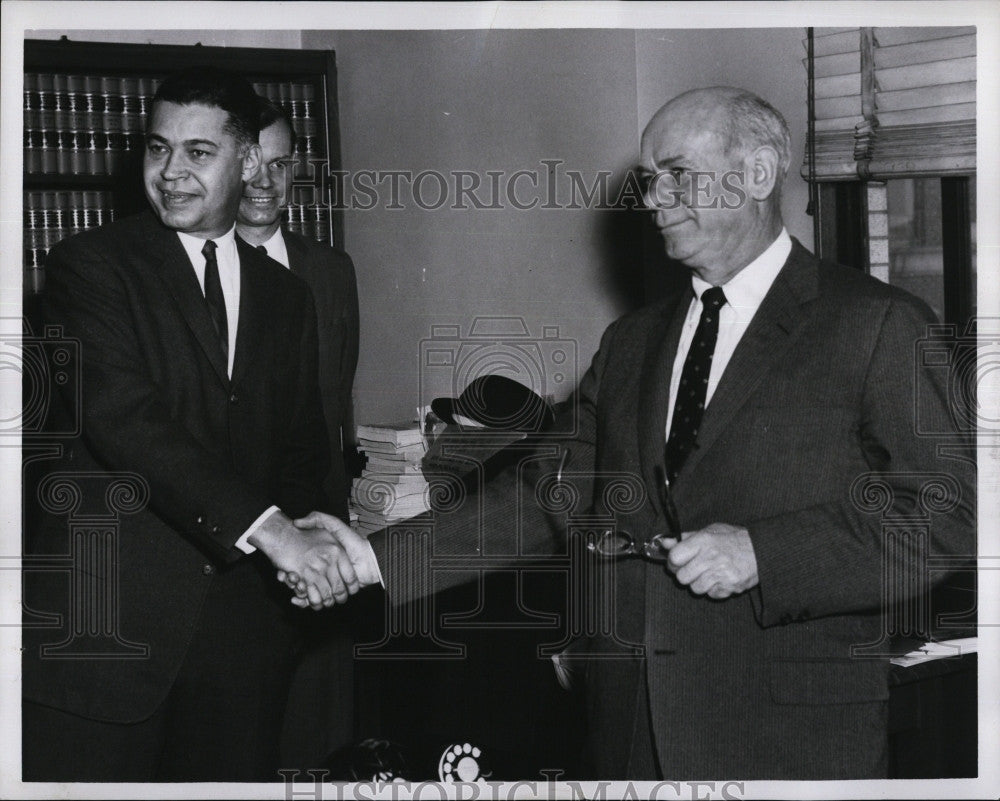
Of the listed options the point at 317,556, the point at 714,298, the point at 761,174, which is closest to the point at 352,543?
the point at 317,556

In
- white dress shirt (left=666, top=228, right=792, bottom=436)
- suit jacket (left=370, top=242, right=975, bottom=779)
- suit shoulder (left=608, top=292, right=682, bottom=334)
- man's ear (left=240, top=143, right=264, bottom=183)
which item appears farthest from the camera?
man's ear (left=240, top=143, right=264, bottom=183)

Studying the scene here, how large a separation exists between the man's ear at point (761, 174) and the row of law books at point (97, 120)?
3.04ft

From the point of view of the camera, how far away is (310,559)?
7.43 feet

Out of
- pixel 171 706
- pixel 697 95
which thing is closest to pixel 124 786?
pixel 171 706

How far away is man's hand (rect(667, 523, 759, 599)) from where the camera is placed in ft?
→ 6.42

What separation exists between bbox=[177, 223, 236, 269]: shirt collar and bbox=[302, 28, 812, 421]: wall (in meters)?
0.26

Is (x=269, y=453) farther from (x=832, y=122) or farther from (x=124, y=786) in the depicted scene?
(x=832, y=122)

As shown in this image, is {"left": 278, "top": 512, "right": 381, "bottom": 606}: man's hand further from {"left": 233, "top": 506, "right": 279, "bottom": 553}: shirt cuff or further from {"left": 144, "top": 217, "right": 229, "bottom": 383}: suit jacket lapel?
{"left": 144, "top": 217, "right": 229, "bottom": 383}: suit jacket lapel

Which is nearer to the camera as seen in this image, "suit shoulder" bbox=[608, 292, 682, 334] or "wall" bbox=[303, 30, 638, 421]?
"suit shoulder" bbox=[608, 292, 682, 334]

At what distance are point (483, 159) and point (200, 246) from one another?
647 millimetres

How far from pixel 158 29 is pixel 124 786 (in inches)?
64.3

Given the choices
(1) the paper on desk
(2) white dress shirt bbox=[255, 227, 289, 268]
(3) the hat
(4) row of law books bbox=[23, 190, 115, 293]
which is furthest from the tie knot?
A: (4) row of law books bbox=[23, 190, 115, 293]

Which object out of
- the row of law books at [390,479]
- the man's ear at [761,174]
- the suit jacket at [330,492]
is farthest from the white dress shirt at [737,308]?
the suit jacket at [330,492]
